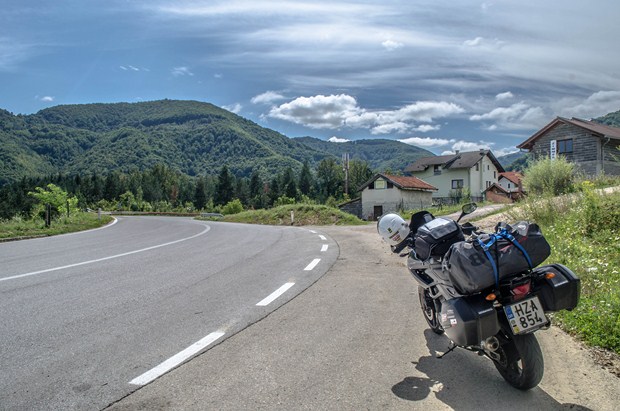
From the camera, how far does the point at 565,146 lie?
38.2 m

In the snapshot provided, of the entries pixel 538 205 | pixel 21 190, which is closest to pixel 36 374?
pixel 538 205

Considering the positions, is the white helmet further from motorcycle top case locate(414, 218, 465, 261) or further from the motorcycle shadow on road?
the motorcycle shadow on road

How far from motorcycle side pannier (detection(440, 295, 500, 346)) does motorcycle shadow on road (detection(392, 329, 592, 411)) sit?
1.29 feet

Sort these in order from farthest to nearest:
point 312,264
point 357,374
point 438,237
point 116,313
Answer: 1. point 312,264
2. point 116,313
3. point 438,237
4. point 357,374

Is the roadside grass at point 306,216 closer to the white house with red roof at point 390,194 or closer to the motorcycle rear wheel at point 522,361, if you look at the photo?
the white house with red roof at point 390,194

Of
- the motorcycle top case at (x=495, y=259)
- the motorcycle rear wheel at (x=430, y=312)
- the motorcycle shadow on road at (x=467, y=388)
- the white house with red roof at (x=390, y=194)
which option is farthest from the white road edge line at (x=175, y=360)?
the white house with red roof at (x=390, y=194)

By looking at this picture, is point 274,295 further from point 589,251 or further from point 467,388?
point 589,251

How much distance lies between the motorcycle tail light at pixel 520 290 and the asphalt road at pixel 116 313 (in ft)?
8.69

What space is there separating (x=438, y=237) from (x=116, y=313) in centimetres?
377

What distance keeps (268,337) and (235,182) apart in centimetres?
12108

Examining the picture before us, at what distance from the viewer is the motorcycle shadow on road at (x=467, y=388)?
3.06 m

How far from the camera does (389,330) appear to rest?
469 cm

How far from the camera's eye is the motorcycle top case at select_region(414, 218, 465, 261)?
390cm

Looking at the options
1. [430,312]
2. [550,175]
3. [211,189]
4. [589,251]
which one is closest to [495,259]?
[430,312]
